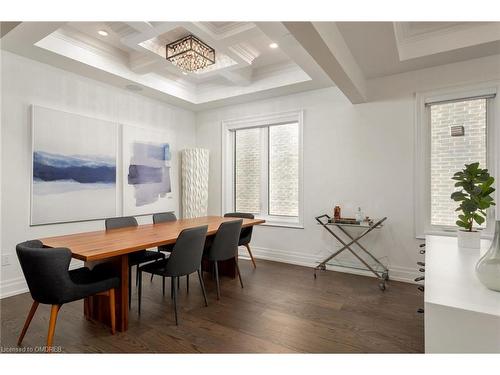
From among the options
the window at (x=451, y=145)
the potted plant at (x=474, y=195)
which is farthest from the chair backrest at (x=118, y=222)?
the window at (x=451, y=145)

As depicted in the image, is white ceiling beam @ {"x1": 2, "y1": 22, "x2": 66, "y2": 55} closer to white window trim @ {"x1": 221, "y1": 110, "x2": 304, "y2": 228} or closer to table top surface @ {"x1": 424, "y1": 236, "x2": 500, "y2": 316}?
white window trim @ {"x1": 221, "y1": 110, "x2": 304, "y2": 228}

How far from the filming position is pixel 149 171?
14.1ft

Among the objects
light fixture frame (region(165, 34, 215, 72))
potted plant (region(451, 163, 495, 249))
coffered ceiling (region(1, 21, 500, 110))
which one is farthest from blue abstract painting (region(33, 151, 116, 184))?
potted plant (region(451, 163, 495, 249))

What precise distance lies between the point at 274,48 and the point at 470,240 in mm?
2830

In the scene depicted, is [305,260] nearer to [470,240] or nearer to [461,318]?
[470,240]

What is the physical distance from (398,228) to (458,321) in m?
2.57

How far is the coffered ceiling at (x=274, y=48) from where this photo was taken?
2.43 m

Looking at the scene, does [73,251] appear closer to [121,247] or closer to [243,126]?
[121,247]

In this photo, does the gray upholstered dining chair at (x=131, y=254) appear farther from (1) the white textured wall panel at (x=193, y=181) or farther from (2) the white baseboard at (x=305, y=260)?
(2) the white baseboard at (x=305, y=260)

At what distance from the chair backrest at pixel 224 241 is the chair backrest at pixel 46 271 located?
1.32 meters

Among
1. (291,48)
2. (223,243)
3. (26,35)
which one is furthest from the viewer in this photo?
(223,243)

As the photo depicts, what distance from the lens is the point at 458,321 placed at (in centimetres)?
108

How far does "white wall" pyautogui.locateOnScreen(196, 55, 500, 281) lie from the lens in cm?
333

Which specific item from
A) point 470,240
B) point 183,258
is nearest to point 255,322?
point 183,258
